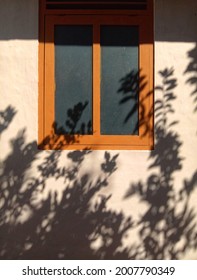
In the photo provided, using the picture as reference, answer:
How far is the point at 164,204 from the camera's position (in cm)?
680

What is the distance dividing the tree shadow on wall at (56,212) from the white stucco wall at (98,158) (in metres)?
0.01

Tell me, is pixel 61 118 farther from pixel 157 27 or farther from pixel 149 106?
pixel 157 27

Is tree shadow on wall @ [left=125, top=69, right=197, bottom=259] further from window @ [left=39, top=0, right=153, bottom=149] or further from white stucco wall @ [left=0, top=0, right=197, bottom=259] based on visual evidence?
window @ [left=39, top=0, right=153, bottom=149]

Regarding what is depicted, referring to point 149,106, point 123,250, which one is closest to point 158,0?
point 149,106

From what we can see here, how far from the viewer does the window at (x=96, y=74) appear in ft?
22.5

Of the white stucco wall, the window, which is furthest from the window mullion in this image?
the white stucco wall

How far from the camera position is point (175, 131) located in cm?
685

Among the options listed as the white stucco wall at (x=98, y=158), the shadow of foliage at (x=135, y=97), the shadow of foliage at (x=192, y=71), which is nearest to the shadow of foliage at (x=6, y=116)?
the white stucco wall at (x=98, y=158)

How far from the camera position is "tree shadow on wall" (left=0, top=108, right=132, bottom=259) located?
6781 millimetres

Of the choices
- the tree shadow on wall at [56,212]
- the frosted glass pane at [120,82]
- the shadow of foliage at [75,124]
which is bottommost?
the tree shadow on wall at [56,212]

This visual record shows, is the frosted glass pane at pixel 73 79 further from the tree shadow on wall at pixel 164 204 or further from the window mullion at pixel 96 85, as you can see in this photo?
the tree shadow on wall at pixel 164 204

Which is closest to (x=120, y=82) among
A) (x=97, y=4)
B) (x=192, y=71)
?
(x=192, y=71)

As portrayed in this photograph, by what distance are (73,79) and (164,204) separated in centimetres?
199

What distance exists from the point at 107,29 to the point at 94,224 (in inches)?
99.1
